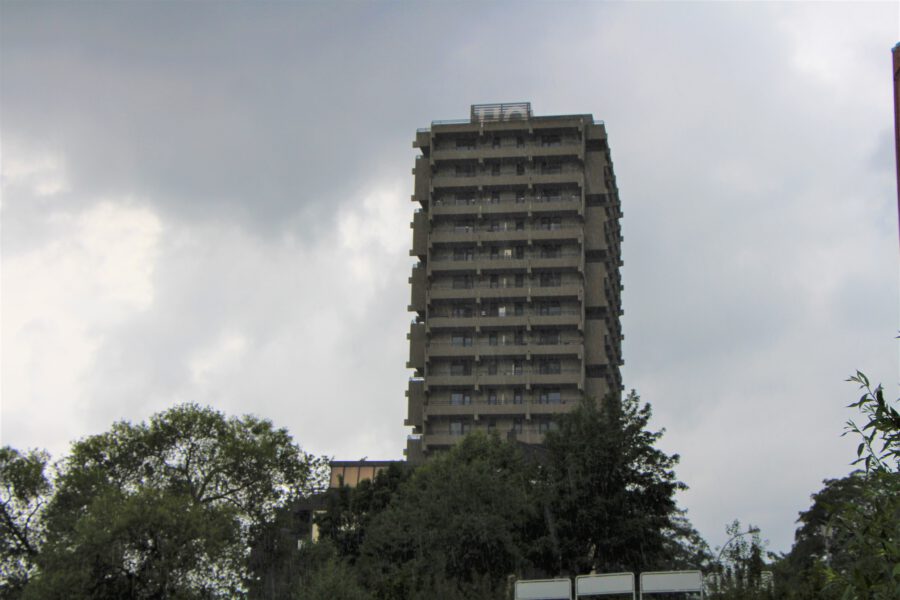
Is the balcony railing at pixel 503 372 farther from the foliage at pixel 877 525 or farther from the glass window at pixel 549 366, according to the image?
the foliage at pixel 877 525

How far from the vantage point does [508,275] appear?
14062 cm

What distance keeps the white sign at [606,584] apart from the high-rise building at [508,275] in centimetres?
9986

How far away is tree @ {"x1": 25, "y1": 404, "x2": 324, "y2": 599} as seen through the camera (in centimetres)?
5816

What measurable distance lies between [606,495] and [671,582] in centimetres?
2852

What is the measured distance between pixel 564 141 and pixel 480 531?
295 ft

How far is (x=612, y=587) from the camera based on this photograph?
106ft

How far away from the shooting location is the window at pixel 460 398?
136000mm

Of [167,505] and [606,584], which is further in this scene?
[167,505]

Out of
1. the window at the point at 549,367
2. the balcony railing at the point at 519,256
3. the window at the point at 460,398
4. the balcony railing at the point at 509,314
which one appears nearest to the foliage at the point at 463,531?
the window at the point at 460,398

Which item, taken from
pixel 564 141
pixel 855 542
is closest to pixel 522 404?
pixel 564 141

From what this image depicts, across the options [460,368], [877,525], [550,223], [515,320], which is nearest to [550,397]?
[515,320]

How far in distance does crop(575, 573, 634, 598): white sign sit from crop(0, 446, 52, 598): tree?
4101cm

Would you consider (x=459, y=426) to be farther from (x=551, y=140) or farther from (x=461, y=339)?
(x=551, y=140)

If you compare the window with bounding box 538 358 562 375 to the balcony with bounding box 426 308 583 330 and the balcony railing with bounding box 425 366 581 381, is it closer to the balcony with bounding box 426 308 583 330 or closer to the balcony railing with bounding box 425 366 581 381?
the balcony railing with bounding box 425 366 581 381
